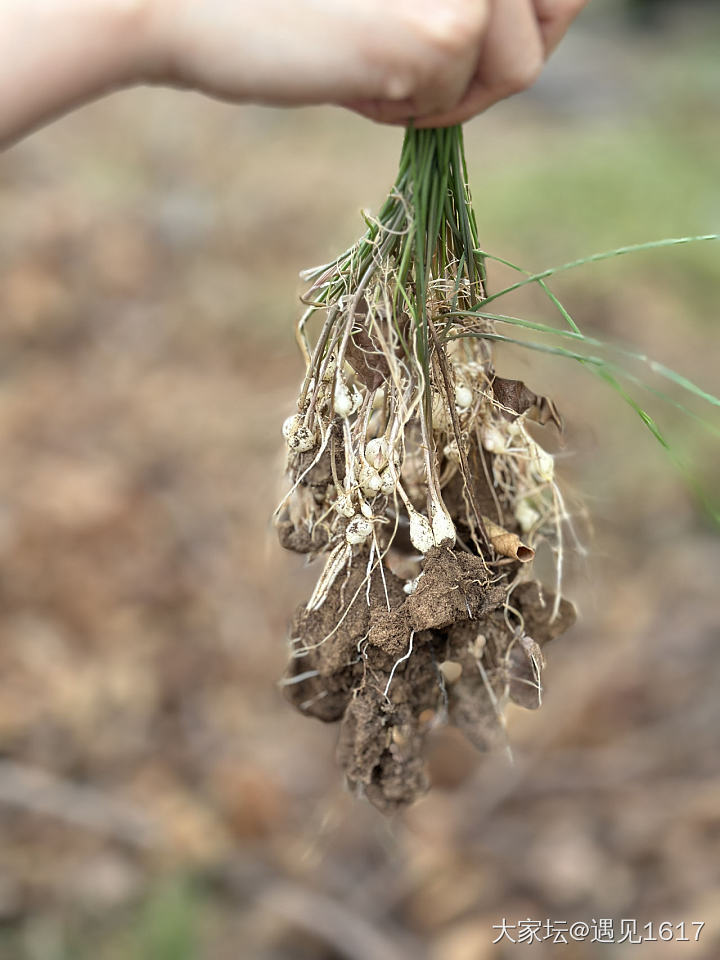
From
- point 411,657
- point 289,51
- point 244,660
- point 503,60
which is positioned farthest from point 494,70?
point 244,660

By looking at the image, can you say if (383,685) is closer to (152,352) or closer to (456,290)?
(456,290)

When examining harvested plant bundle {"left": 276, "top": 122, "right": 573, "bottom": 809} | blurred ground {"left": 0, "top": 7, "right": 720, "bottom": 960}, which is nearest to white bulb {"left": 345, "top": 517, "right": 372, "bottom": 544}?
harvested plant bundle {"left": 276, "top": 122, "right": 573, "bottom": 809}

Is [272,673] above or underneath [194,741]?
above

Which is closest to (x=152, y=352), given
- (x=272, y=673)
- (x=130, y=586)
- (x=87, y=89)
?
(x=130, y=586)

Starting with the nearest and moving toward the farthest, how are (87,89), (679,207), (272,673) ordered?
(87,89), (272,673), (679,207)

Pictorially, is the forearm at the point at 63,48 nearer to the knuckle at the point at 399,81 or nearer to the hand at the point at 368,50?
the hand at the point at 368,50

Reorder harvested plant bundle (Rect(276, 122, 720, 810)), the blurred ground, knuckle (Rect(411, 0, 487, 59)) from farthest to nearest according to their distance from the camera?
the blurred ground, harvested plant bundle (Rect(276, 122, 720, 810)), knuckle (Rect(411, 0, 487, 59))

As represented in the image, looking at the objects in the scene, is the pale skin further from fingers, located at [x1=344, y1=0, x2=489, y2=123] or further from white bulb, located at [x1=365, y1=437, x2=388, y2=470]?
white bulb, located at [x1=365, y1=437, x2=388, y2=470]
